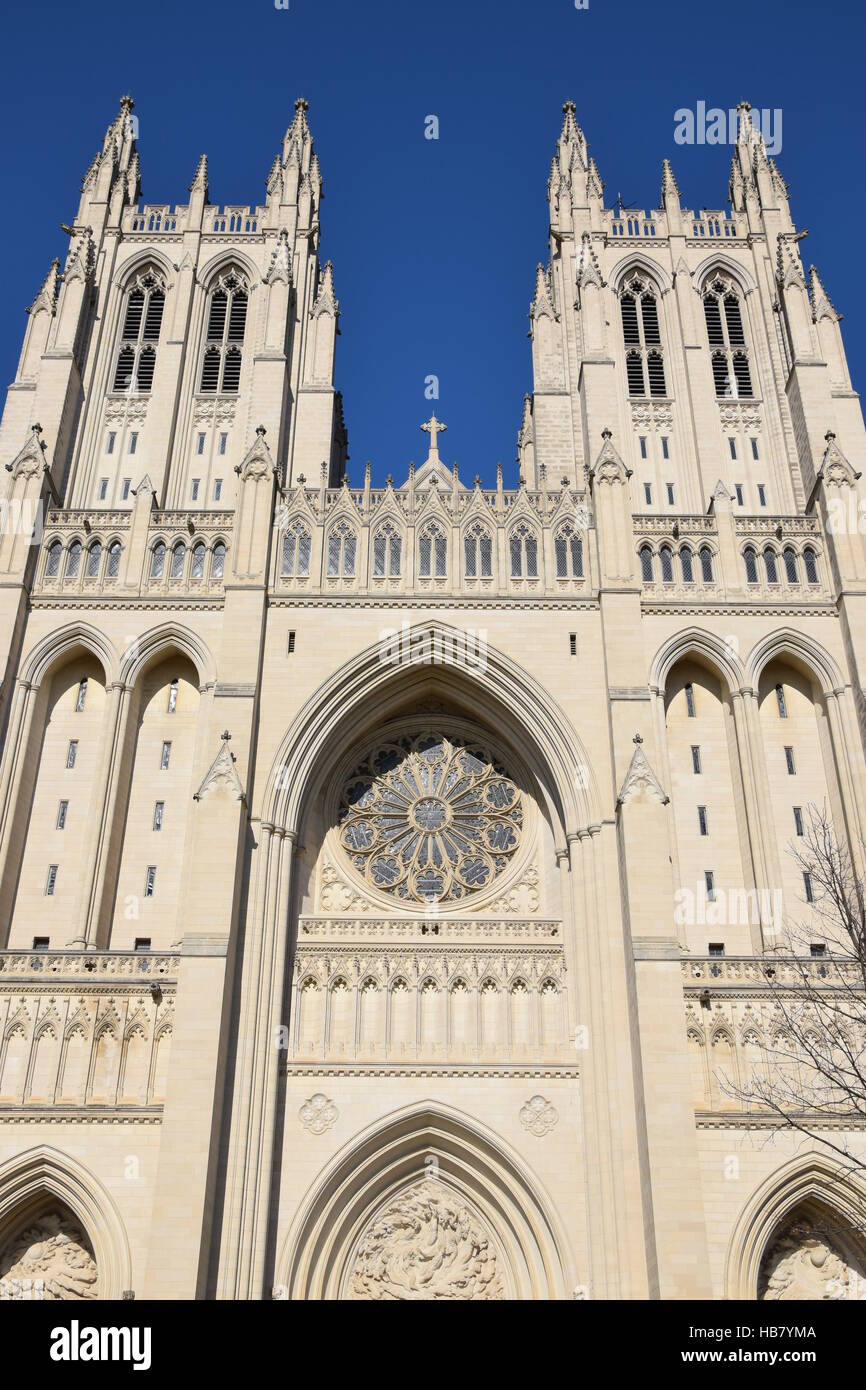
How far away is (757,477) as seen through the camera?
30344mm

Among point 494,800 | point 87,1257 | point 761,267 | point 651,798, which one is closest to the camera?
point 87,1257

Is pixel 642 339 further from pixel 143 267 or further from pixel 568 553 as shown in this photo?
pixel 143 267

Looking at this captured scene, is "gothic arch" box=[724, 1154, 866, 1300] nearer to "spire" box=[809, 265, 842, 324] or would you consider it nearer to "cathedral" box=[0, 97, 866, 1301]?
"cathedral" box=[0, 97, 866, 1301]

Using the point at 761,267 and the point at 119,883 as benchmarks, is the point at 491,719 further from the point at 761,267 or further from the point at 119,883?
the point at 761,267

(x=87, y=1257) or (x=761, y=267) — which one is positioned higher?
(x=761, y=267)

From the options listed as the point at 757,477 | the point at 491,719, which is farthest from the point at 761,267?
the point at 491,719

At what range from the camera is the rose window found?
25.5m

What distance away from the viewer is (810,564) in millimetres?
27156

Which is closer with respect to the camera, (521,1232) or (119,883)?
(521,1232)

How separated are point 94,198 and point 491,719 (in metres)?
19.3

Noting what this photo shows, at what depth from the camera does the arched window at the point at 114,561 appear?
26984 millimetres

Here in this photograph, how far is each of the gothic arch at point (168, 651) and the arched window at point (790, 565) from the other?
39.1 ft

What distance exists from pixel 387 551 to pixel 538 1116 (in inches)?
462

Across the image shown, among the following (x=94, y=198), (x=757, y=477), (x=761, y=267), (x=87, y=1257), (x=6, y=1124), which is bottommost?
(x=87, y=1257)
